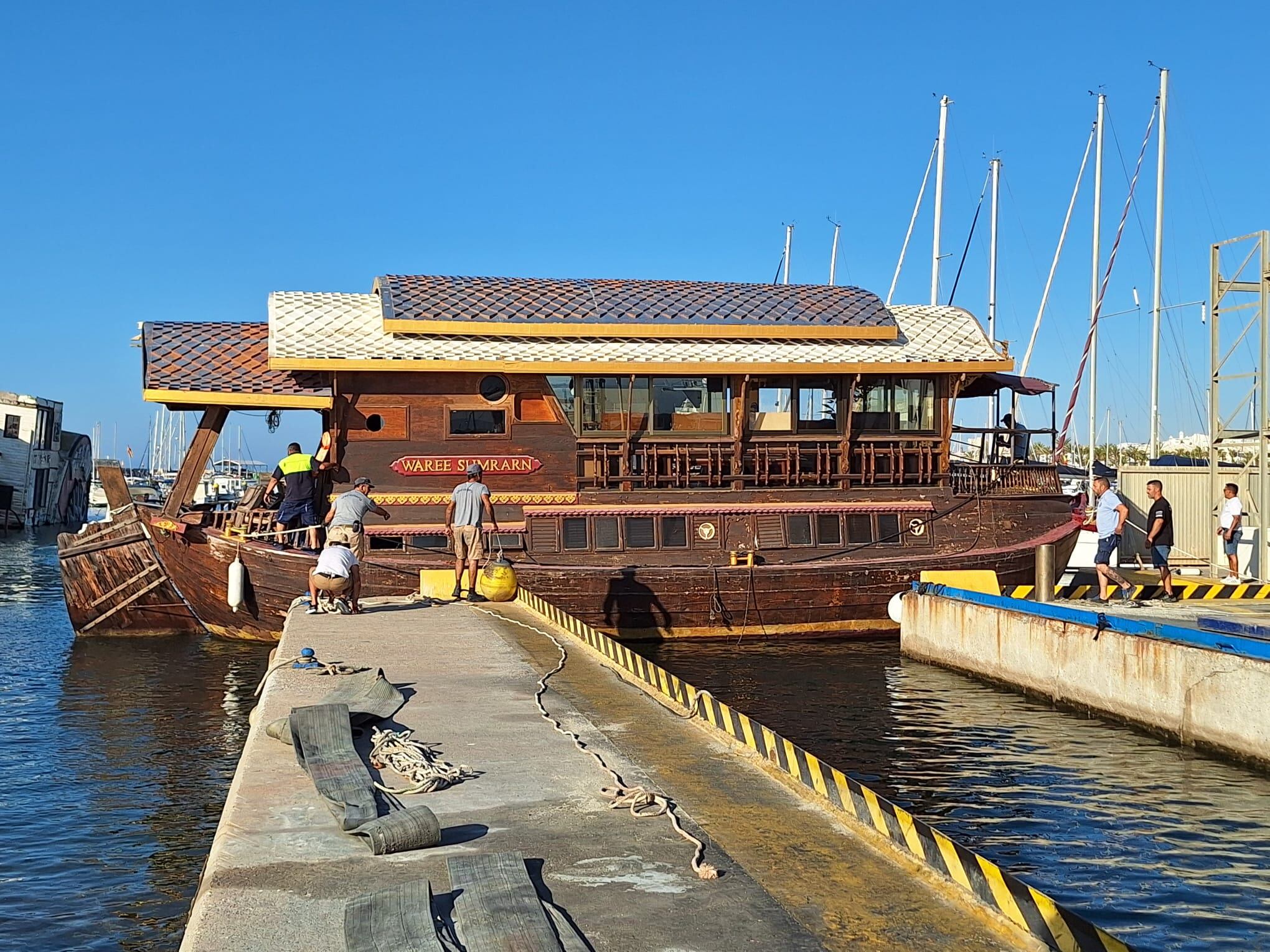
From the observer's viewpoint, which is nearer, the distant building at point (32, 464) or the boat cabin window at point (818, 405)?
the boat cabin window at point (818, 405)

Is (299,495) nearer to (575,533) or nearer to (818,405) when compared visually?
(575,533)

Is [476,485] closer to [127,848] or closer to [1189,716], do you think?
[127,848]

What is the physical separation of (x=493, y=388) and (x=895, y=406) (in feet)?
22.3

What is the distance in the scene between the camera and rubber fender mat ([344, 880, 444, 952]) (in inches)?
167

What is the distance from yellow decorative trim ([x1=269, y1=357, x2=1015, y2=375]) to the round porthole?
0.58m

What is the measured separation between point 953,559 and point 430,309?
9185 millimetres

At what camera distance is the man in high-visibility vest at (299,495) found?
17797 mm

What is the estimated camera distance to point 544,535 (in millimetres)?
18359

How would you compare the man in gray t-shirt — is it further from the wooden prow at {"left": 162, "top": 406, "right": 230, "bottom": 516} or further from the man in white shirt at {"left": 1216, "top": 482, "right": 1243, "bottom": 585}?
the man in white shirt at {"left": 1216, "top": 482, "right": 1243, "bottom": 585}

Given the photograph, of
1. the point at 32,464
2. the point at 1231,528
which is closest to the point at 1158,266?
the point at 1231,528

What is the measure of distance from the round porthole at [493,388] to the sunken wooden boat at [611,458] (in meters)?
0.03

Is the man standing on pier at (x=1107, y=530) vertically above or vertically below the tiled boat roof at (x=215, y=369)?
below

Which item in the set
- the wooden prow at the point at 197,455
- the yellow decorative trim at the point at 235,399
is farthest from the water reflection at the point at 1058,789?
the wooden prow at the point at 197,455

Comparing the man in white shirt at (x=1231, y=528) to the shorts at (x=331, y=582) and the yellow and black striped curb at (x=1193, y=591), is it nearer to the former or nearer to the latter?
the yellow and black striped curb at (x=1193, y=591)
